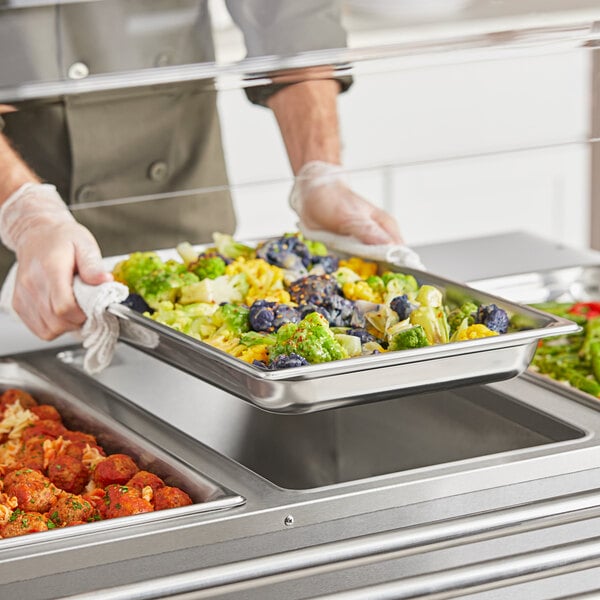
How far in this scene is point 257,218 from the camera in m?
1.61

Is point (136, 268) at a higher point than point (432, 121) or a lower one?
lower

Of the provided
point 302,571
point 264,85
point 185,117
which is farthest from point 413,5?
point 302,571

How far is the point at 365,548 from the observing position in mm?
1104

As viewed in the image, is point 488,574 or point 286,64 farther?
point 286,64

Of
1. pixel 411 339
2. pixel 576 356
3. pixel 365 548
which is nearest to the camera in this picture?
pixel 365 548

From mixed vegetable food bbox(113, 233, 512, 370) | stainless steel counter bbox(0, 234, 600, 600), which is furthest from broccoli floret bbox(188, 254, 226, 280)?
stainless steel counter bbox(0, 234, 600, 600)

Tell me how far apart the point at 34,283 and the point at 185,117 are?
1.05ft

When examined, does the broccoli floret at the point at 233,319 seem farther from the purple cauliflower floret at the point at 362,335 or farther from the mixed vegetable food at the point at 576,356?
the mixed vegetable food at the point at 576,356

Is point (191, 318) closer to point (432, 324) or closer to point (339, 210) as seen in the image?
point (432, 324)

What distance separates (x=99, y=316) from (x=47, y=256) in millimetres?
126

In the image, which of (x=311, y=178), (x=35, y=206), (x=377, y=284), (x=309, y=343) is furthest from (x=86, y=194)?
(x=309, y=343)

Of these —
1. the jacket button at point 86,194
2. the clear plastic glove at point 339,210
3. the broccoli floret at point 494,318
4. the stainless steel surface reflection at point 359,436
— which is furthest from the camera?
the clear plastic glove at point 339,210

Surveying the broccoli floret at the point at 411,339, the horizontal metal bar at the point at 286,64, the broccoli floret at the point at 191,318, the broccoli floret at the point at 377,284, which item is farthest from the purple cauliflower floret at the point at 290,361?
the horizontal metal bar at the point at 286,64

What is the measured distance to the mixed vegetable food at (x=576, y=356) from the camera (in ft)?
5.13
